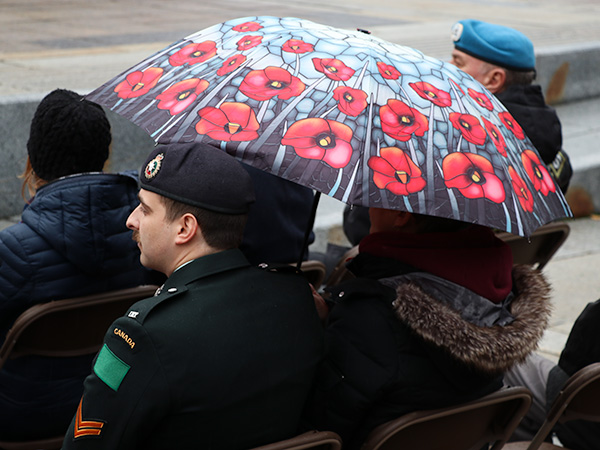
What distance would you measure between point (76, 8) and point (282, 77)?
33.6 ft

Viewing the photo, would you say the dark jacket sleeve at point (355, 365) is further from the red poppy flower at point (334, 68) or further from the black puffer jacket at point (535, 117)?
the black puffer jacket at point (535, 117)

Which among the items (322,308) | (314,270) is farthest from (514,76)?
(322,308)

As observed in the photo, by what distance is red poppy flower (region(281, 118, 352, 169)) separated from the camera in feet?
6.32

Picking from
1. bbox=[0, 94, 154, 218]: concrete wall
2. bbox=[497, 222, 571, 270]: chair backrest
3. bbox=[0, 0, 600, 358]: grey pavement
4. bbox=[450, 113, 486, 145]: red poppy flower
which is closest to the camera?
bbox=[450, 113, 486, 145]: red poppy flower

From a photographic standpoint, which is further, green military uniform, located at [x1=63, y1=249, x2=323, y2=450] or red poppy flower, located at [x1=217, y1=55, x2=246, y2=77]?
red poppy flower, located at [x1=217, y1=55, x2=246, y2=77]

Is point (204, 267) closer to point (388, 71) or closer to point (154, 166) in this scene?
point (154, 166)

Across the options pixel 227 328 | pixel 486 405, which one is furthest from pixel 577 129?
pixel 227 328

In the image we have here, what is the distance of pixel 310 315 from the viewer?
78.6 inches

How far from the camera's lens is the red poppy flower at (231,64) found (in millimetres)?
2148

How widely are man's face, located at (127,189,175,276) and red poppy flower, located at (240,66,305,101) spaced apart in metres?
0.37

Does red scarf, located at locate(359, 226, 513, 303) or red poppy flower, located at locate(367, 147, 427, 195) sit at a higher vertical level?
red poppy flower, located at locate(367, 147, 427, 195)

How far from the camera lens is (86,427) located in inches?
68.2

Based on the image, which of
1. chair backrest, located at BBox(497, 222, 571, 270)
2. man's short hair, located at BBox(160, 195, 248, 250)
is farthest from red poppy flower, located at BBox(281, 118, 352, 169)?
chair backrest, located at BBox(497, 222, 571, 270)

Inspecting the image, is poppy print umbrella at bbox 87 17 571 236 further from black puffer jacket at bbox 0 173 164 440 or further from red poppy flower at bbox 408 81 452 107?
black puffer jacket at bbox 0 173 164 440
